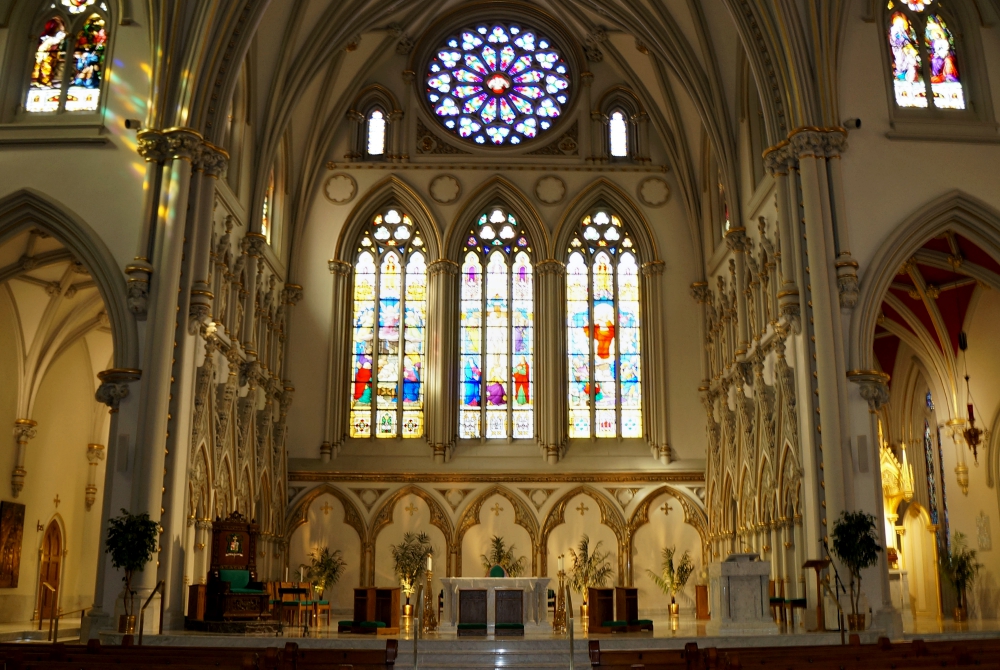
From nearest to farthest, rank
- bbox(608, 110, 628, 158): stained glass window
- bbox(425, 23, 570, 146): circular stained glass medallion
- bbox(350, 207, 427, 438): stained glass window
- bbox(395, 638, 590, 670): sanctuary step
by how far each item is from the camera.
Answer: bbox(395, 638, 590, 670): sanctuary step < bbox(350, 207, 427, 438): stained glass window < bbox(608, 110, 628, 158): stained glass window < bbox(425, 23, 570, 146): circular stained glass medallion

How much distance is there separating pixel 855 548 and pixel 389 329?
14.5 metres

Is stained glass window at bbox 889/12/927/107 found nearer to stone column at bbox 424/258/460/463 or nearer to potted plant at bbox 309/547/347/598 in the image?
stone column at bbox 424/258/460/463

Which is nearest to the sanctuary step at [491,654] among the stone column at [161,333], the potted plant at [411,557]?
the stone column at [161,333]

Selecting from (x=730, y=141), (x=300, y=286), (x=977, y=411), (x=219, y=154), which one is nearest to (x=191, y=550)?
(x=219, y=154)

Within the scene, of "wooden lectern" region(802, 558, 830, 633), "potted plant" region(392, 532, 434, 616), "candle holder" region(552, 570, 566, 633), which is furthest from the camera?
"potted plant" region(392, 532, 434, 616)

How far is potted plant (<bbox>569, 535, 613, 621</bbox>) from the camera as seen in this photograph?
2522 centimetres

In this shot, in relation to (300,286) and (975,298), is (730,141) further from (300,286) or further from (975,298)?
(300,286)

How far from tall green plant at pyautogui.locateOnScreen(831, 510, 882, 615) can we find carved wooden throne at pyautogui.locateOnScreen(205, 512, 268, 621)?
32.9ft

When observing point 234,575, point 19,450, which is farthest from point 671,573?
point 19,450

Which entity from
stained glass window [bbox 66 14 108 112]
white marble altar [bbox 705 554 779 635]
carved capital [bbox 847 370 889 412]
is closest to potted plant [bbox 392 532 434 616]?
white marble altar [bbox 705 554 779 635]

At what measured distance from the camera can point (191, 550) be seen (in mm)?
19578

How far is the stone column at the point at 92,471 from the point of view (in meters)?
27.2

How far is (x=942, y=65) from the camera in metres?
20.9

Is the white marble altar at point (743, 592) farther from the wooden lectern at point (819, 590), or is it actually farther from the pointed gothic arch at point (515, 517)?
the pointed gothic arch at point (515, 517)
